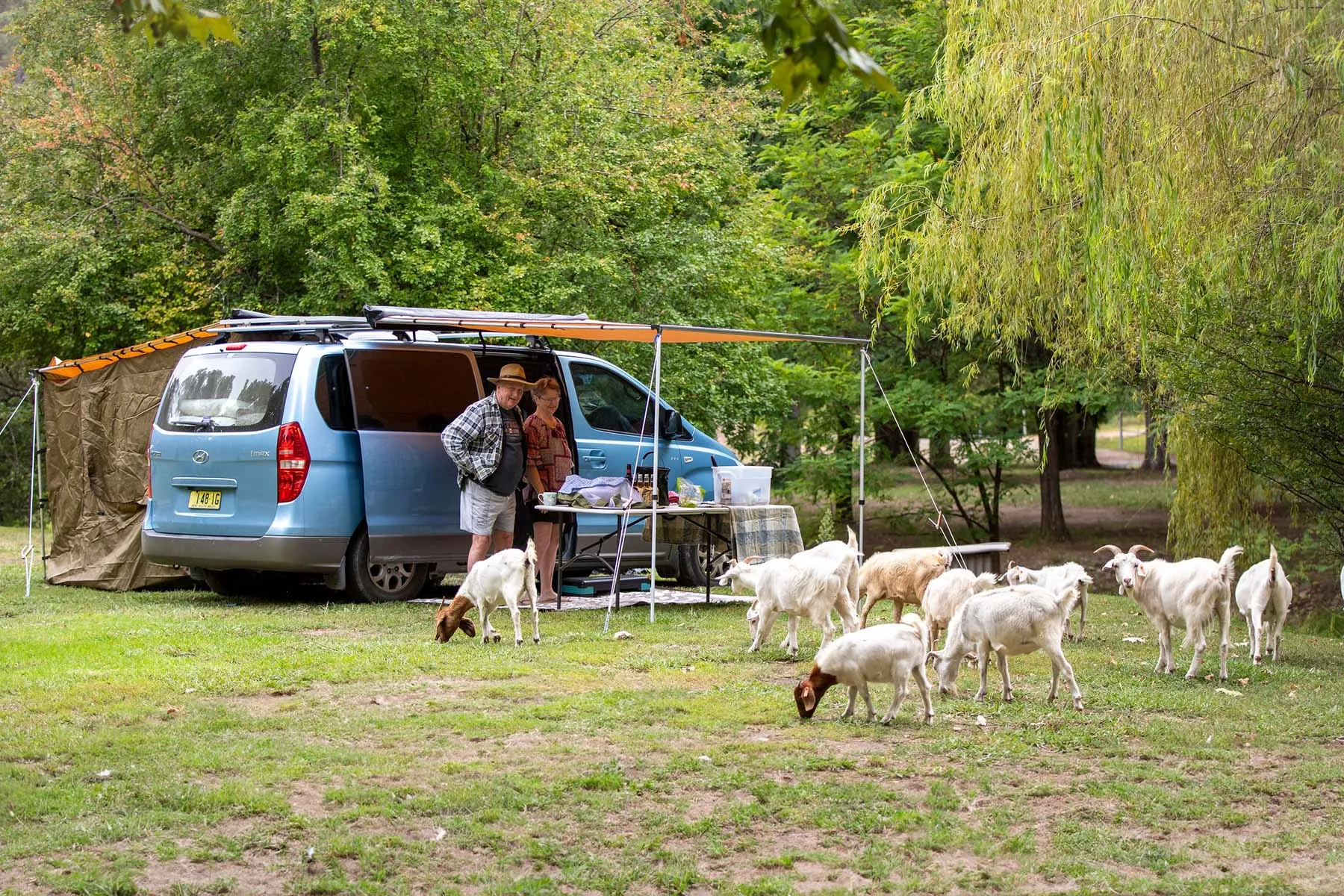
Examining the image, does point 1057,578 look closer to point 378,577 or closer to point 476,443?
point 476,443

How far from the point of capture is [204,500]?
11.6 m

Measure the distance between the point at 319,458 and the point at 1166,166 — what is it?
22.5 feet

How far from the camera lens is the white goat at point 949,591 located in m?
8.72

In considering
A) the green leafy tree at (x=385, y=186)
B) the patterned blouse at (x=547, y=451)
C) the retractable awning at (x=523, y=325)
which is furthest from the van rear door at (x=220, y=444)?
the green leafy tree at (x=385, y=186)

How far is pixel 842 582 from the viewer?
9008mm

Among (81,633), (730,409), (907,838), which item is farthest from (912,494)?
(907,838)

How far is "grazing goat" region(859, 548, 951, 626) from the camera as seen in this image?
32.0 ft

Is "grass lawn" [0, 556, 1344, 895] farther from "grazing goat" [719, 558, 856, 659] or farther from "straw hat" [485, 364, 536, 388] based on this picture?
"straw hat" [485, 364, 536, 388]

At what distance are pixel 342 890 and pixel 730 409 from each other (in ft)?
47.5

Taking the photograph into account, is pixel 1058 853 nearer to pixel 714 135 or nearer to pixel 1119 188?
pixel 1119 188

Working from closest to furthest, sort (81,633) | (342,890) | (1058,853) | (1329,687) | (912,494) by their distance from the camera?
1. (342,890)
2. (1058,853)
3. (1329,687)
4. (81,633)
5. (912,494)

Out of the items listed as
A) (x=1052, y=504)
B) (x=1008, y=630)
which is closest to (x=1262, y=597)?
(x=1008, y=630)

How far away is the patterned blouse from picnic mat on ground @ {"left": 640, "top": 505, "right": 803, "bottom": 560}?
3.28ft

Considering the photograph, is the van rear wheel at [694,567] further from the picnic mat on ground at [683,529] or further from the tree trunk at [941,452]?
the tree trunk at [941,452]
